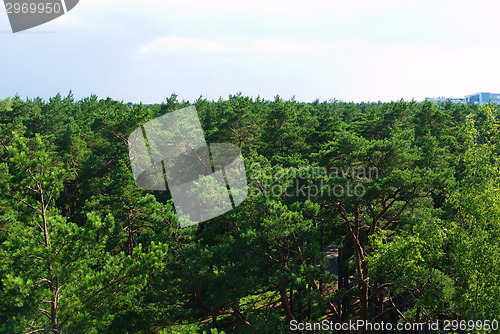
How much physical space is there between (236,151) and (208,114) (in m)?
11.8

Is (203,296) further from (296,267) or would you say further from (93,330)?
(93,330)

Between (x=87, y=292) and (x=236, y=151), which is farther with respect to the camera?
(x=236, y=151)

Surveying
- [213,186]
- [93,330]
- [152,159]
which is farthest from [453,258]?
[152,159]

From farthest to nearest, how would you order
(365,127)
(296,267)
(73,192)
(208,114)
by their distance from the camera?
(208,114), (365,127), (73,192), (296,267)

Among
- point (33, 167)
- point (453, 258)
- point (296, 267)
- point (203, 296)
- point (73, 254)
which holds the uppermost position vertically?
point (33, 167)

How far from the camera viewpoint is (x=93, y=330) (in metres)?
10.4

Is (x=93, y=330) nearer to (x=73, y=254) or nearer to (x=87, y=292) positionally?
(x=87, y=292)

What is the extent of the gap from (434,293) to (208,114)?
2970 cm

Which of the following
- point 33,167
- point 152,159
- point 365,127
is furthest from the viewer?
point 365,127

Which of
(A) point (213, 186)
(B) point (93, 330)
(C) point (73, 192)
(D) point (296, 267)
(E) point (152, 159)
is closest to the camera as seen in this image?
(B) point (93, 330)

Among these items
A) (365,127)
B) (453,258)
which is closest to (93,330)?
(453,258)

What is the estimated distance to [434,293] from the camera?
10.8 metres

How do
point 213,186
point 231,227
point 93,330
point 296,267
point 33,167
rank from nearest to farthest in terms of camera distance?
point 33,167 < point 93,330 < point 296,267 < point 213,186 < point 231,227

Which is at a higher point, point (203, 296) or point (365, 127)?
point (365, 127)
